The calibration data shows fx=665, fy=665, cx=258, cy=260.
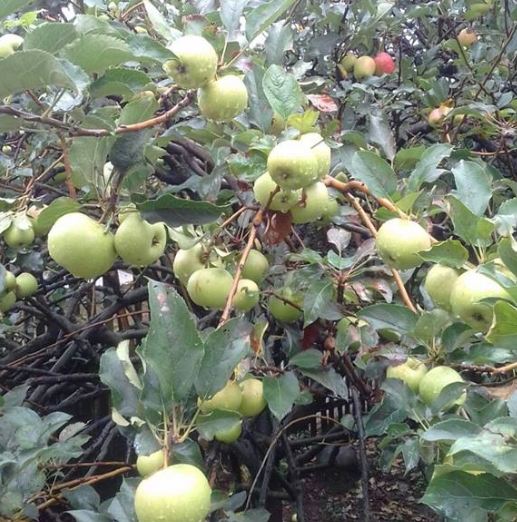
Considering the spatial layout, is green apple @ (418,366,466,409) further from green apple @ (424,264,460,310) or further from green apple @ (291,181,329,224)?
green apple @ (291,181,329,224)

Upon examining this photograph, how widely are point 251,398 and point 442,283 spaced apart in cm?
34

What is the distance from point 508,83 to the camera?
2322 millimetres

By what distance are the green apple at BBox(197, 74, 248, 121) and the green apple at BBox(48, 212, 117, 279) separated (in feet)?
0.74

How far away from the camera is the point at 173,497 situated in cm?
61

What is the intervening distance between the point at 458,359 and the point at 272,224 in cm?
33

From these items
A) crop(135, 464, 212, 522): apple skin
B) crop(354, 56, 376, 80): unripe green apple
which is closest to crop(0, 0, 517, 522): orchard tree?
crop(135, 464, 212, 522): apple skin

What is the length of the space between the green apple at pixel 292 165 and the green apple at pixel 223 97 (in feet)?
0.31

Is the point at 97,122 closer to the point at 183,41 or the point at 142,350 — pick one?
the point at 183,41

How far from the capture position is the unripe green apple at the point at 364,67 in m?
2.08

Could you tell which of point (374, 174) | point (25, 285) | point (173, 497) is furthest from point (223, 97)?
point (25, 285)

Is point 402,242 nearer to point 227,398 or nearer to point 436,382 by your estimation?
point 436,382

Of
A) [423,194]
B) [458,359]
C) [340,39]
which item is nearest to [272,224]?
[423,194]

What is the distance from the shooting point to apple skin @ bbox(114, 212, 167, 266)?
0.90 metres

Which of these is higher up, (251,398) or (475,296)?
(475,296)
